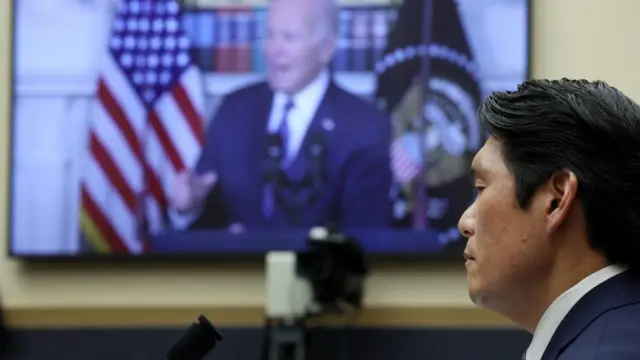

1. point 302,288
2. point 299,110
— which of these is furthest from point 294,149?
point 302,288

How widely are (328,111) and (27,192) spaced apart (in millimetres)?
1089

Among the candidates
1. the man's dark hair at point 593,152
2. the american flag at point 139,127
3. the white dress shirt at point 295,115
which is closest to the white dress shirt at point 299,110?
the white dress shirt at point 295,115

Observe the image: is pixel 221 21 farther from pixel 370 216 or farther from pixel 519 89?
pixel 519 89

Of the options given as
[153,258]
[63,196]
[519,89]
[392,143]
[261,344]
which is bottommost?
[261,344]

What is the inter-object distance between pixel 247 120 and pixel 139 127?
38 cm

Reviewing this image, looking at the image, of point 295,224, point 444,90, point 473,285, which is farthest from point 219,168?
point 473,285

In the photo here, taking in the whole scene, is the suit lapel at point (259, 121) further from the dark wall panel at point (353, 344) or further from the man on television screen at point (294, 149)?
the dark wall panel at point (353, 344)

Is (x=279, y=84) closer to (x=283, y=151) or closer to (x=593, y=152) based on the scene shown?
(x=283, y=151)

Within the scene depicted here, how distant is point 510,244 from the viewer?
1151 millimetres

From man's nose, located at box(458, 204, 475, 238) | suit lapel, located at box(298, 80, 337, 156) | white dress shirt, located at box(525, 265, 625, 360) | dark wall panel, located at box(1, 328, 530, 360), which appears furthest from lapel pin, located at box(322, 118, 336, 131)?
white dress shirt, located at box(525, 265, 625, 360)

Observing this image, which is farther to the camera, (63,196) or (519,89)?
(63,196)

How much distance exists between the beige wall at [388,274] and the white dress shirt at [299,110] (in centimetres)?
47

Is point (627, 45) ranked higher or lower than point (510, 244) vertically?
higher

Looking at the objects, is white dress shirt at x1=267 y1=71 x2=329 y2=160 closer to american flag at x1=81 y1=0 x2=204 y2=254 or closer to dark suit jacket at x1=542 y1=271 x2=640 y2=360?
american flag at x1=81 y1=0 x2=204 y2=254
